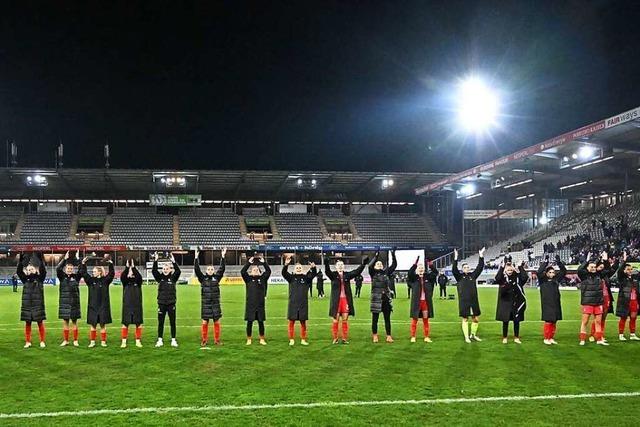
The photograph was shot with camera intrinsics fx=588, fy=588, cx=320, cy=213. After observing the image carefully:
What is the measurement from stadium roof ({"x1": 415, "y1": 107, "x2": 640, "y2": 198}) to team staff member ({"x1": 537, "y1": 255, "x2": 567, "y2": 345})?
650 inches

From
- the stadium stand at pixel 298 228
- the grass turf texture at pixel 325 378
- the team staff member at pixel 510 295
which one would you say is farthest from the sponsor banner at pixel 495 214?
the team staff member at pixel 510 295

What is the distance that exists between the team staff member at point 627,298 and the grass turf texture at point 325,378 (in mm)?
488

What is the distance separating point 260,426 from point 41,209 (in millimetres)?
57860

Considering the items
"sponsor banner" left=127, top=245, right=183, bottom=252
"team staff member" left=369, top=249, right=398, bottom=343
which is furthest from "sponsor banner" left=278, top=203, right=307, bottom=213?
"team staff member" left=369, top=249, right=398, bottom=343

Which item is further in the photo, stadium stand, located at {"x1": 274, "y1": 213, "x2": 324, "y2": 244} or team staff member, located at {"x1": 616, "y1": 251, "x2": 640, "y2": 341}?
stadium stand, located at {"x1": 274, "y1": 213, "x2": 324, "y2": 244}

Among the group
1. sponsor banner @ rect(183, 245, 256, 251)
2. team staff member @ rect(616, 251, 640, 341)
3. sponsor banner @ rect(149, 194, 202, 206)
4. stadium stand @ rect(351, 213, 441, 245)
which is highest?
sponsor banner @ rect(149, 194, 202, 206)

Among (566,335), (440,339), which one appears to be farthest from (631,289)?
(440,339)

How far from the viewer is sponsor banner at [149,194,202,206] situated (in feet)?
181

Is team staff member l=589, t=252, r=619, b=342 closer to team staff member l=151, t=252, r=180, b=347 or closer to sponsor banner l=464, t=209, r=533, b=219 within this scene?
team staff member l=151, t=252, r=180, b=347

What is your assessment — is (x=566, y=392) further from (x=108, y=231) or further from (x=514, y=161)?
(x=108, y=231)

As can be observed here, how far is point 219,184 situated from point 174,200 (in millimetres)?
4479

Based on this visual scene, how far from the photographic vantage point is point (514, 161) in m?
38.0

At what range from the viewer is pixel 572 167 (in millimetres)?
39969

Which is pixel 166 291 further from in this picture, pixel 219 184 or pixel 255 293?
pixel 219 184
